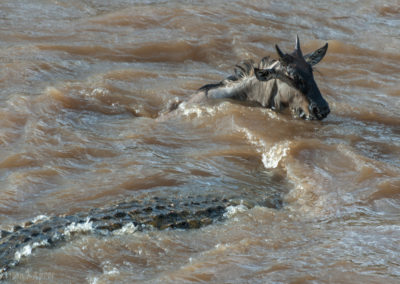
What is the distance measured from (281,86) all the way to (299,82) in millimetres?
302

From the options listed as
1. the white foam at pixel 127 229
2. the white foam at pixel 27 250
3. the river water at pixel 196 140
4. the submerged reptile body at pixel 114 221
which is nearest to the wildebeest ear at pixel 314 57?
the river water at pixel 196 140

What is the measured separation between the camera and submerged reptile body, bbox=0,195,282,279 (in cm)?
513

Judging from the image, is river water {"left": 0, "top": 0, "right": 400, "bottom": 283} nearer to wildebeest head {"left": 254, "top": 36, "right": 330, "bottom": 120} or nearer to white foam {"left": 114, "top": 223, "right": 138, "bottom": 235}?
white foam {"left": 114, "top": 223, "right": 138, "bottom": 235}

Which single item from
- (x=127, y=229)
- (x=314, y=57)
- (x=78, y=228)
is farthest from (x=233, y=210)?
(x=314, y=57)

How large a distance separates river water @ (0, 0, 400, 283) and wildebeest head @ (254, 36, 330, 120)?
207 millimetres

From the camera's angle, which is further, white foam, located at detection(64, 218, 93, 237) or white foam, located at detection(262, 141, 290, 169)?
white foam, located at detection(262, 141, 290, 169)

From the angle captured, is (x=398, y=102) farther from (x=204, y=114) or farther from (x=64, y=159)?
(x=64, y=159)

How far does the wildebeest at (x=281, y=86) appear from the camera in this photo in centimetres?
809

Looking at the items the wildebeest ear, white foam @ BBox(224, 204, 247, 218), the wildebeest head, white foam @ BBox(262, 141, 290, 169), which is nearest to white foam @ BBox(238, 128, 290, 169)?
white foam @ BBox(262, 141, 290, 169)

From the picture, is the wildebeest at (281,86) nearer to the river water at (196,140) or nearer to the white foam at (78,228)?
the river water at (196,140)

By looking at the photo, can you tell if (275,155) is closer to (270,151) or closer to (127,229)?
(270,151)

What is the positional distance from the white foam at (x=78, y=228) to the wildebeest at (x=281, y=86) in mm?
3467

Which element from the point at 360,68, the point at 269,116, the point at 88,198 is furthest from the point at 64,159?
Answer: the point at 360,68

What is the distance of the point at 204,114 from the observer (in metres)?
8.77
